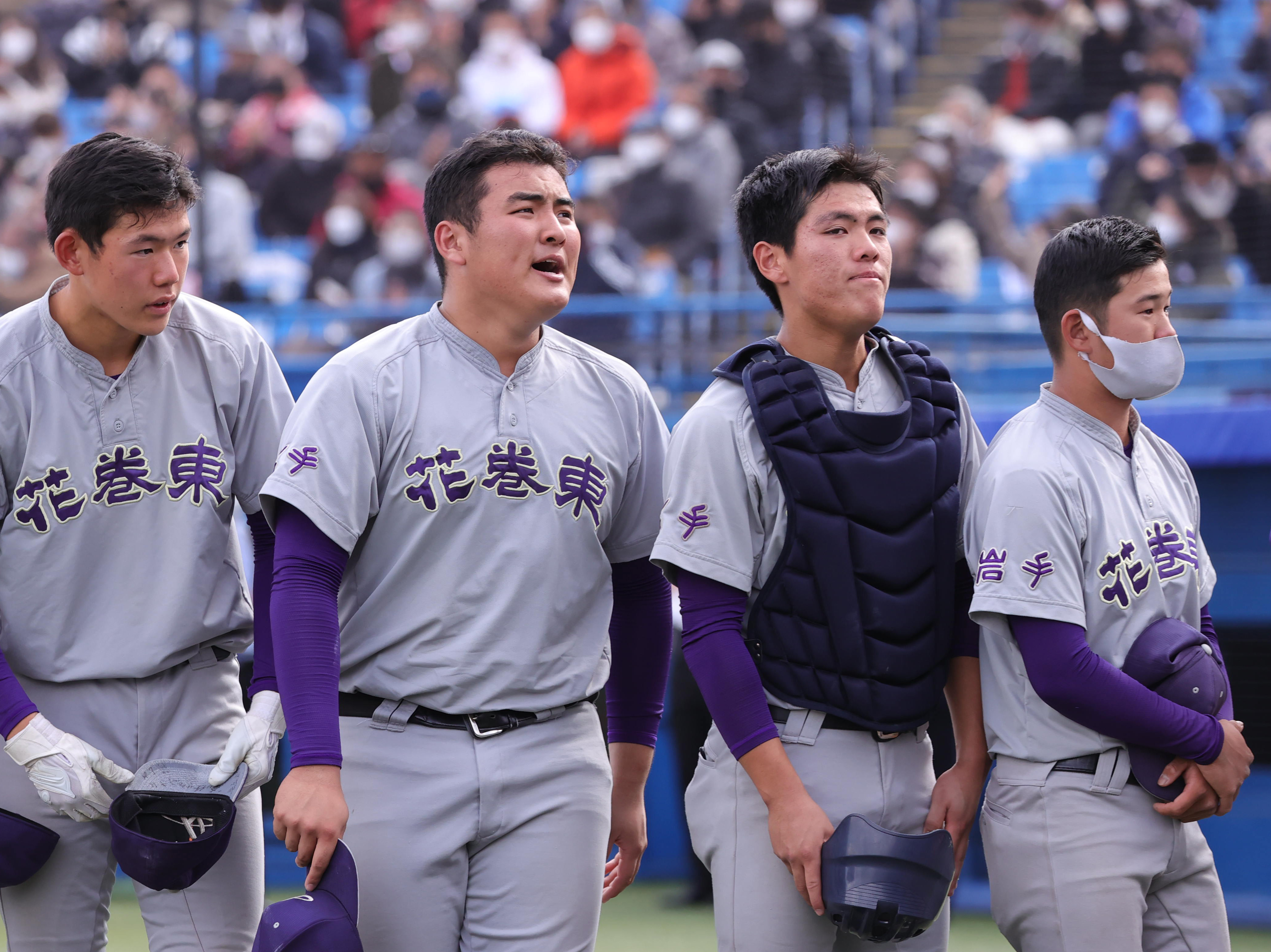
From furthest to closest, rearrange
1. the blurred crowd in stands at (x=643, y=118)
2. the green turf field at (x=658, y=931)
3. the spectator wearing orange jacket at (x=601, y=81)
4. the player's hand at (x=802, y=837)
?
the spectator wearing orange jacket at (x=601, y=81), the blurred crowd in stands at (x=643, y=118), the green turf field at (x=658, y=931), the player's hand at (x=802, y=837)

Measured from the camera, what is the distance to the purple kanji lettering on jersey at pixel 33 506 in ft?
8.25

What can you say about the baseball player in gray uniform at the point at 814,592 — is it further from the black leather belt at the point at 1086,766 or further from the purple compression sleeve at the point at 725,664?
the black leather belt at the point at 1086,766

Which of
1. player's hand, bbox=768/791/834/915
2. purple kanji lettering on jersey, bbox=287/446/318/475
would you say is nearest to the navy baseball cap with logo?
purple kanji lettering on jersey, bbox=287/446/318/475

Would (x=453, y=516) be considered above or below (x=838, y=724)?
above

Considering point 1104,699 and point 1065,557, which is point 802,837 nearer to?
point 1104,699

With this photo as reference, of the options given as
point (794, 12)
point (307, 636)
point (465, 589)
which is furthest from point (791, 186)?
point (794, 12)

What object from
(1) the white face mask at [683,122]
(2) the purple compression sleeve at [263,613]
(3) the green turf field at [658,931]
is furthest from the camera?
(1) the white face mask at [683,122]

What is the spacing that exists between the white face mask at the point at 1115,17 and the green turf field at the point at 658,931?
6038 mm

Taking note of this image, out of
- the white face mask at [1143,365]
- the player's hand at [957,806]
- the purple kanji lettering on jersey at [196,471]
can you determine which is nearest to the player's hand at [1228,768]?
the player's hand at [957,806]

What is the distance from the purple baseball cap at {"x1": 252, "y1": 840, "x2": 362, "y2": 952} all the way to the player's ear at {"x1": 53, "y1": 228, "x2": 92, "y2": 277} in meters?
Answer: 1.11

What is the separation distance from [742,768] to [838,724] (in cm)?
18

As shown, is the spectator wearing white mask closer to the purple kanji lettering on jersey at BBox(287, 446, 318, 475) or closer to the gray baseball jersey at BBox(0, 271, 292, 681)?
the gray baseball jersey at BBox(0, 271, 292, 681)

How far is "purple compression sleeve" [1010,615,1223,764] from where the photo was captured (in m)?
2.32

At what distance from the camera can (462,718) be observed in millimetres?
2451
